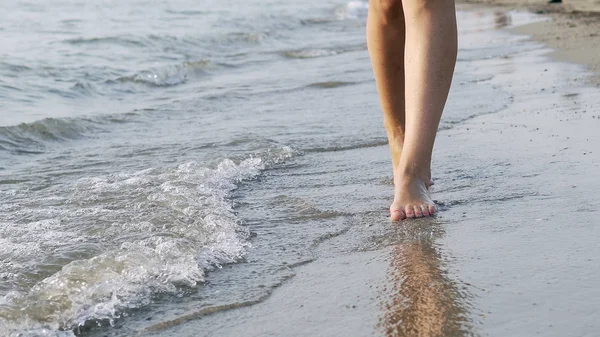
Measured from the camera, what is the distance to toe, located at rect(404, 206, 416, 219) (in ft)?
8.03

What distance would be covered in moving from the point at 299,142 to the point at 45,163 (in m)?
1.24

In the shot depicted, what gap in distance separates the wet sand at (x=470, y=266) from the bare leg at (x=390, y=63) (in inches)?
8.9

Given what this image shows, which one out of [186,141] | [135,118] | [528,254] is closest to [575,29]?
[135,118]

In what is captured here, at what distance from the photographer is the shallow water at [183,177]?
1959 mm

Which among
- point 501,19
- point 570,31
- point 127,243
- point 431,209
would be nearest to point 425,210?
point 431,209

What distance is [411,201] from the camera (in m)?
2.46

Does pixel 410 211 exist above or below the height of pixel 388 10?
below

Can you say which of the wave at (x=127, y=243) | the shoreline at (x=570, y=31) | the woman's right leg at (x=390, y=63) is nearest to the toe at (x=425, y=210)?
the woman's right leg at (x=390, y=63)

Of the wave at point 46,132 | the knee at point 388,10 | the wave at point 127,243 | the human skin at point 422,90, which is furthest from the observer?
the wave at point 46,132

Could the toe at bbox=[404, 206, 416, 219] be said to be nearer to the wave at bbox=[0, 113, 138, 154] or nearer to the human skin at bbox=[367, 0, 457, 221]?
the human skin at bbox=[367, 0, 457, 221]

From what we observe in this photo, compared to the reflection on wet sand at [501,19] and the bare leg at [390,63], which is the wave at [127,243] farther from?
the reflection on wet sand at [501,19]

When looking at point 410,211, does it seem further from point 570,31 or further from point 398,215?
point 570,31

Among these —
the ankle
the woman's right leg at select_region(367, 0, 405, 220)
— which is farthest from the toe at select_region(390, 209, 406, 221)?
the woman's right leg at select_region(367, 0, 405, 220)

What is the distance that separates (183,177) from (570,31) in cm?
620
